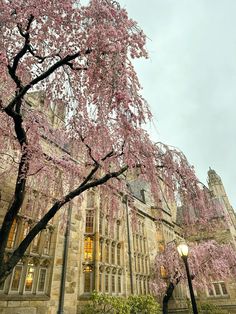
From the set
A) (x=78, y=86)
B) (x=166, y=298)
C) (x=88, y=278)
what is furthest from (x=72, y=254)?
(x=166, y=298)

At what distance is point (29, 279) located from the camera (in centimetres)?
682

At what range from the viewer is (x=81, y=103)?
18.6 feet

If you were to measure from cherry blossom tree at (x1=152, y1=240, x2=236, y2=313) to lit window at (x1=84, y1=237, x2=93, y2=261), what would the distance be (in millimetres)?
Answer: 5300

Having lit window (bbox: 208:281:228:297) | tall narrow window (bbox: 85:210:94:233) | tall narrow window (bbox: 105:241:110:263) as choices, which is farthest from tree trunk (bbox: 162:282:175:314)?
lit window (bbox: 208:281:228:297)

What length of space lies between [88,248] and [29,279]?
116 inches

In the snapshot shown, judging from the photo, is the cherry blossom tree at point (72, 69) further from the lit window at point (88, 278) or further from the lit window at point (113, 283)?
the lit window at point (113, 283)

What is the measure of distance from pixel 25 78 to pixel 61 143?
3.46m

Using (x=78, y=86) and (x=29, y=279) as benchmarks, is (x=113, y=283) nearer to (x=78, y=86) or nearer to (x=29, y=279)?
(x=29, y=279)

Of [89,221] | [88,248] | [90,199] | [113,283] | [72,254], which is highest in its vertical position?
[90,199]

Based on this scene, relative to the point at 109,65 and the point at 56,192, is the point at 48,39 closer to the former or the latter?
the point at 109,65

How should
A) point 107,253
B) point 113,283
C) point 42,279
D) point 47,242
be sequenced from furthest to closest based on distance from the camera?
point 107,253, point 113,283, point 47,242, point 42,279

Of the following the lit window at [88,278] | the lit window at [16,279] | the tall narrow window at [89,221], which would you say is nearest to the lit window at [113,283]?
the lit window at [88,278]

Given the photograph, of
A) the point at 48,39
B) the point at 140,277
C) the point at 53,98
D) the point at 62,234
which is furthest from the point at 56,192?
the point at 140,277

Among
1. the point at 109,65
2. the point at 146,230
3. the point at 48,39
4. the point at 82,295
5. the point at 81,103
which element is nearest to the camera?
the point at 109,65
